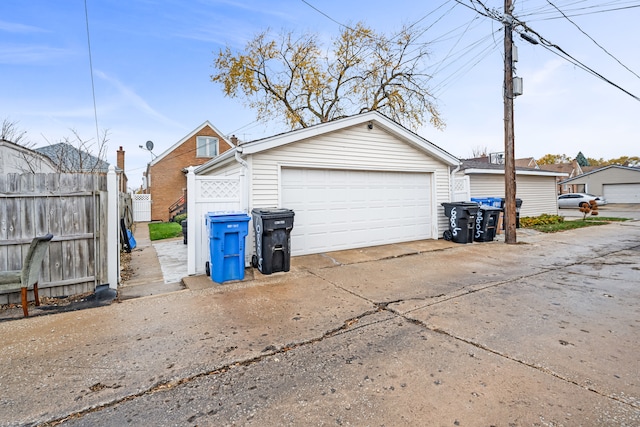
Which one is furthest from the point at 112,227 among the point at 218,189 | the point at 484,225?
the point at 484,225

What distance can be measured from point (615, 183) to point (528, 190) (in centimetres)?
2505

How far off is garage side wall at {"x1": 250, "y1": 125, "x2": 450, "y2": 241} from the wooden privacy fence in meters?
2.68

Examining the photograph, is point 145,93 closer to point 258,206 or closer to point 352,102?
point 258,206

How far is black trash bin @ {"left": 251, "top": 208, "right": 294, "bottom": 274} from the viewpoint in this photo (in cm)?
558

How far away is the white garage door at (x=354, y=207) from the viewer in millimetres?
7230

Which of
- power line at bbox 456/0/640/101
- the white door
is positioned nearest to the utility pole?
power line at bbox 456/0/640/101

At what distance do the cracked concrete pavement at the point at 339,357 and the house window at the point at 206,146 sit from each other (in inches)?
721

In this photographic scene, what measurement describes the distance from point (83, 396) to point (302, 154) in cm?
575

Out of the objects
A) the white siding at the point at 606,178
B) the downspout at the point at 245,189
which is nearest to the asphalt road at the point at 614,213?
the white siding at the point at 606,178

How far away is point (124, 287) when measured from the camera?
5125 mm

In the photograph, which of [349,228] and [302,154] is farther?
[349,228]

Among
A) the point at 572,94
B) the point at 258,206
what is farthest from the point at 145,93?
the point at 572,94

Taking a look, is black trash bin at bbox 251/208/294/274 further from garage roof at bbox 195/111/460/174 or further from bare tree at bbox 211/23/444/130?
bare tree at bbox 211/23/444/130

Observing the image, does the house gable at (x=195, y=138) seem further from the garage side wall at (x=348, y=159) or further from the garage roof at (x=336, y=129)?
the garage side wall at (x=348, y=159)
